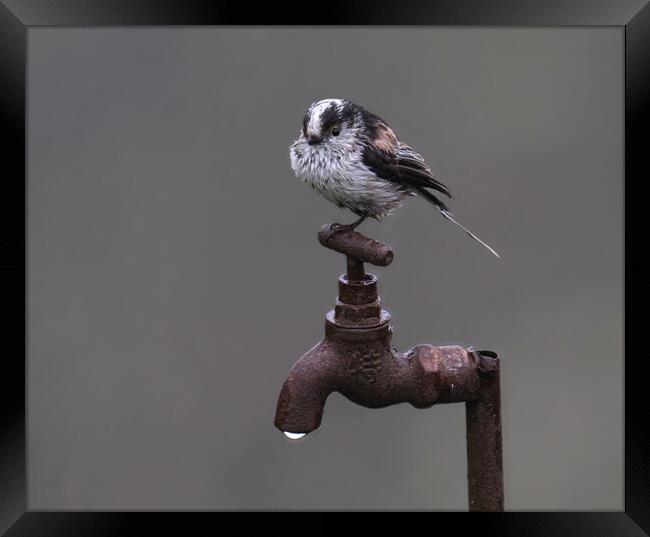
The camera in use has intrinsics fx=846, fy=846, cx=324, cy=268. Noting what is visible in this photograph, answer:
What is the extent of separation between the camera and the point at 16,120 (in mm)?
2521

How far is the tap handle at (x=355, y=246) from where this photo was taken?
8.20 feet

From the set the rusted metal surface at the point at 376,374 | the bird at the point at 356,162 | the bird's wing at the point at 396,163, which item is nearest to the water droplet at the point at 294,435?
the rusted metal surface at the point at 376,374

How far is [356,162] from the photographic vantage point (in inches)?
103

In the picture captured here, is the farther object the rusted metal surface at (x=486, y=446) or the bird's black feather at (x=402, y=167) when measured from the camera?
the rusted metal surface at (x=486, y=446)

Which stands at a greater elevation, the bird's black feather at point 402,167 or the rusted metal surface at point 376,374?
the bird's black feather at point 402,167

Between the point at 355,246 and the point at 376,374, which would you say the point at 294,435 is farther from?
the point at 355,246

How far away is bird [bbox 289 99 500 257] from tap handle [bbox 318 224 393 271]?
0.12 feet

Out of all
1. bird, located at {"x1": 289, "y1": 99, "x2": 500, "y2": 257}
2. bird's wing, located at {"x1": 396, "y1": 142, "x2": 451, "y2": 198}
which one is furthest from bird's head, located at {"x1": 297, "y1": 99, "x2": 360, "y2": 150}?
bird's wing, located at {"x1": 396, "y1": 142, "x2": 451, "y2": 198}

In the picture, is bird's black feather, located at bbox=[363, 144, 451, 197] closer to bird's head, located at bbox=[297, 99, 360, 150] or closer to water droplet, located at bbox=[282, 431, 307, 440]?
bird's head, located at bbox=[297, 99, 360, 150]

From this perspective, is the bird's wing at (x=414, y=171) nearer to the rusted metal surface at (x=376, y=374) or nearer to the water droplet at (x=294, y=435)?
the rusted metal surface at (x=376, y=374)

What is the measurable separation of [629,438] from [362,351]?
33.3 inches

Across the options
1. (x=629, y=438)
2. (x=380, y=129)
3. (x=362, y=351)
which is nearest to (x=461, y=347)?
(x=362, y=351)

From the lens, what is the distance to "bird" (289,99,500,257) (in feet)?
8.48

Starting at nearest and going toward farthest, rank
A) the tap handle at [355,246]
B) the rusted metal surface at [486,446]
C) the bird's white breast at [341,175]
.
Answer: the tap handle at [355,246] < the bird's white breast at [341,175] < the rusted metal surface at [486,446]
